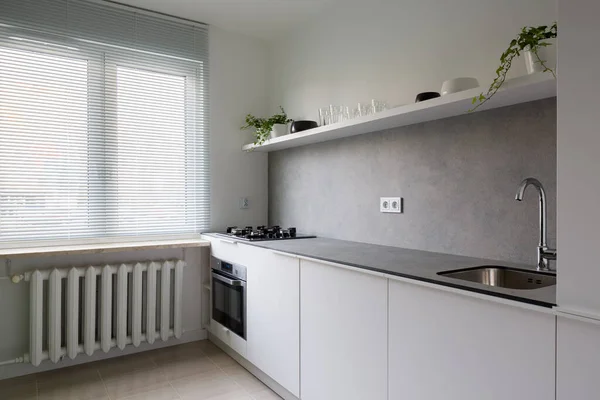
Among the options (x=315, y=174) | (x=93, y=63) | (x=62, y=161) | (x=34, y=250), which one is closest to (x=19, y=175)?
A: (x=62, y=161)

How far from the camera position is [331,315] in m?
2.06

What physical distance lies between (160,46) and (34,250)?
6.01 feet

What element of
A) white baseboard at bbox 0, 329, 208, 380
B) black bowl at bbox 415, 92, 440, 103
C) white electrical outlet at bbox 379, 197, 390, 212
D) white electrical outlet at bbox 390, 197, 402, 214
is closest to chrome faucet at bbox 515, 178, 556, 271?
black bowl at bbox 415, 92, 440, 103

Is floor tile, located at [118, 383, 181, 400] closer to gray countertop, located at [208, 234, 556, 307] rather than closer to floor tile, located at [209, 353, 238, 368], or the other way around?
floor tile, located at [209, 353, 238, 368]

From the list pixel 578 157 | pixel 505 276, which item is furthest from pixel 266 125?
pixel 578 157

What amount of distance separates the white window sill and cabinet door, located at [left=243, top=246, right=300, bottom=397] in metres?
0.71

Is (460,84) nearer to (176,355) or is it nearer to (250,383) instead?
(250,383)

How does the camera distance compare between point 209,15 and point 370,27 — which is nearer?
point 370,27

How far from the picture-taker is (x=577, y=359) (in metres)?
1.12

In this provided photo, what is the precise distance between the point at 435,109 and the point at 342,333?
119cm

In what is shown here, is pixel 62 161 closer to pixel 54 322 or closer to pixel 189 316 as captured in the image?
pixel 54 322

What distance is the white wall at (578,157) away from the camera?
3.70ft

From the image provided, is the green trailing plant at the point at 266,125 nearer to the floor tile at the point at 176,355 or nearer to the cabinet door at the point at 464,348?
the floor tile at the point at 176,355

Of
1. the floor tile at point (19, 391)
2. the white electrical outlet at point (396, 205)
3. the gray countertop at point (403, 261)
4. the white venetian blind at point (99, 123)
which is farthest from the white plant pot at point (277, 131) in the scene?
the floor tile at point (19, 391)
